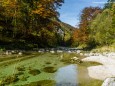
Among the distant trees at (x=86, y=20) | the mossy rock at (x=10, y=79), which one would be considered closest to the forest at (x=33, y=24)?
the distant trees at (x=86, y=20)

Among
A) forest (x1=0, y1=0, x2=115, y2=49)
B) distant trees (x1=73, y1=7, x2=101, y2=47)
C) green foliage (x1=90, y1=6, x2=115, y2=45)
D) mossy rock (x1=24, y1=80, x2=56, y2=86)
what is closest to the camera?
mossy rock (x1=24, y1=80, x2=56, y2=86)

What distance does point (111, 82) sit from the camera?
16.7 meters

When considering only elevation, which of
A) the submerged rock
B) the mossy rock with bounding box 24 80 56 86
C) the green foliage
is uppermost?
the green foliage

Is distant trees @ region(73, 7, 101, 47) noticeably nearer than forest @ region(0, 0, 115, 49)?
No

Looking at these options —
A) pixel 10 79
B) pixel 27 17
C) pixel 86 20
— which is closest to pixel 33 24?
pixel 27 17

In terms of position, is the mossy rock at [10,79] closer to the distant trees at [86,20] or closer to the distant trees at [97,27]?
the distant trees at [97,27]

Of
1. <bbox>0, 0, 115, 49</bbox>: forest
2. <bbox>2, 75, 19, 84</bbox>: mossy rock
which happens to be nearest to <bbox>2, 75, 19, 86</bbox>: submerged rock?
<bbox>2, 75, 19, 84</bbox>: mossy rock

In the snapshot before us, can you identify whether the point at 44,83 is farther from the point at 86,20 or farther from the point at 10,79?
the point at 86,20

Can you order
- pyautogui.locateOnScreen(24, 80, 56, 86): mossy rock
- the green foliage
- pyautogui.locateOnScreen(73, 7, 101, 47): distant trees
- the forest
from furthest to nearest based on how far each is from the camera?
pyautogui.locateOnScreen(73, 7, 101, 47): distant trees, the green foliage, the forest, pyautogui.locateOnScreen(24, 80, 56, 86): mossy rock

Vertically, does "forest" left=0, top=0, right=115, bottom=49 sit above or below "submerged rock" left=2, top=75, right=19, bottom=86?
above

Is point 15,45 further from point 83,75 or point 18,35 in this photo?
point 83,75

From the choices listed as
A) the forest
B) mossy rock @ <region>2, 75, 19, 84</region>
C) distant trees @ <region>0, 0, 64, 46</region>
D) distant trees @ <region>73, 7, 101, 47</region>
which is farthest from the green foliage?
mossy rock @ <region>2, 75, 19, 84</region>

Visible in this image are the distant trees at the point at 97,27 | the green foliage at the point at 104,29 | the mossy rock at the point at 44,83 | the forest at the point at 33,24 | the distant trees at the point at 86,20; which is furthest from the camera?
the distant trees at the point at 86,20

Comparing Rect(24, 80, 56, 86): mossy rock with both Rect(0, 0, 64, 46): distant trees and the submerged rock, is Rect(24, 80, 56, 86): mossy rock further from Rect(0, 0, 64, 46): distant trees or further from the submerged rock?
Rect(0, 0, 64, 46): distant trees
